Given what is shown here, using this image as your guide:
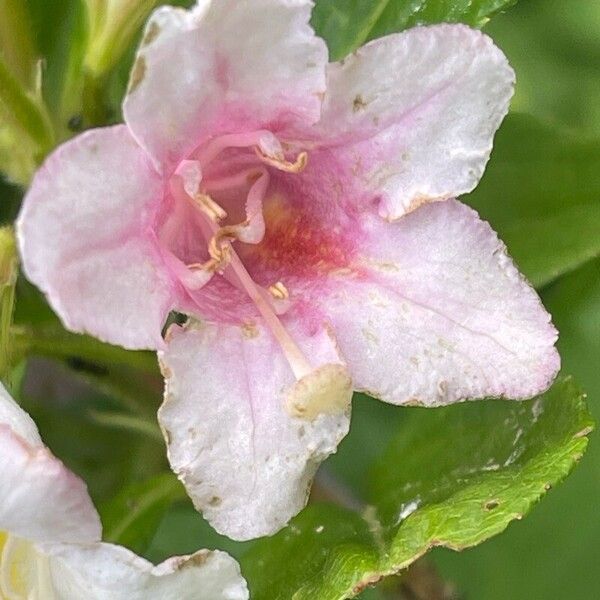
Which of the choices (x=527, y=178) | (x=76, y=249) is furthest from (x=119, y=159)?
(x=527, y=178)

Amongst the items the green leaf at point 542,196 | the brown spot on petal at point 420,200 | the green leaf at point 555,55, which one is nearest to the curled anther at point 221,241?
the brown spot on petal at point 420,200

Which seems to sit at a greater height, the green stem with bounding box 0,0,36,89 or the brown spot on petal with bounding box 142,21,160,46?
the brown spot on petal with bounding box 142,21,160,46

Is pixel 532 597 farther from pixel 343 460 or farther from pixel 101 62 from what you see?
pixel 101 62

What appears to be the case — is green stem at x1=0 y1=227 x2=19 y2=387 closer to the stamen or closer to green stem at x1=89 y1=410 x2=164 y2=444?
the stamen

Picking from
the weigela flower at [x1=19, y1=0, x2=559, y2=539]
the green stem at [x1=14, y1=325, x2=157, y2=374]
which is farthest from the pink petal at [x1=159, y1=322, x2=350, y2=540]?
the green stem at [x1=14, y1=325, x2=157, y2=374]

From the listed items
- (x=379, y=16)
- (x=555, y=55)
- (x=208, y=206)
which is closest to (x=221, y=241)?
(x=208, y=206)
